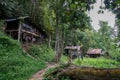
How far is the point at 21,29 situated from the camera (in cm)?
2834

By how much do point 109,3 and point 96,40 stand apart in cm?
5252


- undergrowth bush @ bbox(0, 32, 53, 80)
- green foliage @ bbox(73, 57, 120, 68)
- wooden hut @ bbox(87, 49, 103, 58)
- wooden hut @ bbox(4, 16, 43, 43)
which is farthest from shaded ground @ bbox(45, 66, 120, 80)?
wooden hut @ bbox(87, 49, 103, 58)

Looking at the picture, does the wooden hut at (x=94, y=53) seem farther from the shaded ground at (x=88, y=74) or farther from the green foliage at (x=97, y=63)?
the shaded ground at (x=88, y=74)

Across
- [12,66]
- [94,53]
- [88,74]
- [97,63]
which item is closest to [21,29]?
[97,63]

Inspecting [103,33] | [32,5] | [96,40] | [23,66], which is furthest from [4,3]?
[103,33]

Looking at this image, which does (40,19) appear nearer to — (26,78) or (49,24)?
(49,24)

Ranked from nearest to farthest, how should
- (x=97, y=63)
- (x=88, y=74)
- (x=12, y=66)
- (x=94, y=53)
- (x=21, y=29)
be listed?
(x=88, y=74) < (x=12, y=66) < (x=21, y=29) < (x=97, y=63) < (x=94, y=53)

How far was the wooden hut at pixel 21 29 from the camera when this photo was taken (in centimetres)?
2778

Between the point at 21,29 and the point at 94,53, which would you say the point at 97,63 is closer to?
the point at 21,29

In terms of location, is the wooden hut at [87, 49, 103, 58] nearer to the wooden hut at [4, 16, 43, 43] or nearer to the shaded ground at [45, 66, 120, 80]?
the wooden hut at [4, 16, 43, 43]

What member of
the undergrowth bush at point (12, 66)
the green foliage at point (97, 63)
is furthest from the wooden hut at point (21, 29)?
the green foliage at point (97, 63)

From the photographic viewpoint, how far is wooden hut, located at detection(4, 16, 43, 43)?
27.8 m

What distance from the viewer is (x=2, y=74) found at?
13867 mm

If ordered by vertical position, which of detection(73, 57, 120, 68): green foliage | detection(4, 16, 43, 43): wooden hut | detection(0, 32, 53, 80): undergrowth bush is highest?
detection(4, 16, 43, 43): wooden hut
